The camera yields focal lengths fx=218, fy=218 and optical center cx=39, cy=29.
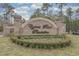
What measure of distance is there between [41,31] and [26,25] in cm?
26

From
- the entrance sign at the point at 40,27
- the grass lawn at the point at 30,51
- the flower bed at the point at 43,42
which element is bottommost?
the grass lawn at the point at 30,51

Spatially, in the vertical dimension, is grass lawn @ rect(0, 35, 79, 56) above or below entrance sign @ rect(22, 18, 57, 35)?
below

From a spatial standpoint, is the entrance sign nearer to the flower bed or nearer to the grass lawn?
the flower bed

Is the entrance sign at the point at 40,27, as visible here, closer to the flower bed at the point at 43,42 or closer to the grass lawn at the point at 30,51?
the flower bed at the point at 43,42

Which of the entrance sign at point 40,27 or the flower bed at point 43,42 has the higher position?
the entrance sign at point 40,27

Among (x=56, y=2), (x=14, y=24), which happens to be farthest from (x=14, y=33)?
(x=56, y=2)

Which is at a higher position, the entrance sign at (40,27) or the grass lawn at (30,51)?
the entrance sign at (40,27)

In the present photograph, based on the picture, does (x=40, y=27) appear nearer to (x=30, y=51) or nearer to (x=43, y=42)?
(x=43, y=42)

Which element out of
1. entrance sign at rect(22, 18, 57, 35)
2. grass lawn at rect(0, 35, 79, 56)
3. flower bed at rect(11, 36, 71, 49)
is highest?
entrance sign at rect(22, 18, 57, 35)

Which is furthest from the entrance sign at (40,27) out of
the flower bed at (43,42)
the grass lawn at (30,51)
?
the grass lawn at (30,51)

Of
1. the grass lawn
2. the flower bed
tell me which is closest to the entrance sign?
the flower bed

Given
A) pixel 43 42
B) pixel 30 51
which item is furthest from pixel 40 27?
pixel 30 51

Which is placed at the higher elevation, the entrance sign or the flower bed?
the entrance sign

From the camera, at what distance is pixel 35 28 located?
3.46 meters
